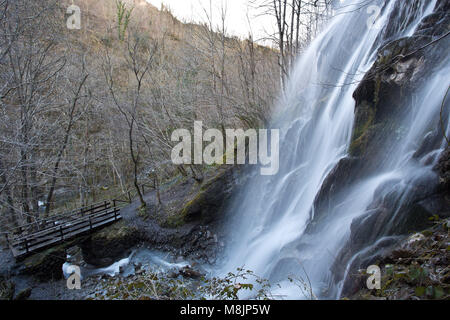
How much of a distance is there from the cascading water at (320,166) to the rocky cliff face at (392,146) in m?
0.19

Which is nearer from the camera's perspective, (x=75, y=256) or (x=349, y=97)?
(x=349, y=97)

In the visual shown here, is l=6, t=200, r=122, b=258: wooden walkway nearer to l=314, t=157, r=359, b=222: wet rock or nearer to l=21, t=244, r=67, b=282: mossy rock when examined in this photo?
l=21, t=244, r=67, b=282: mossy rock

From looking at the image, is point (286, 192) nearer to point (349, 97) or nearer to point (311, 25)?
point (349, 97)

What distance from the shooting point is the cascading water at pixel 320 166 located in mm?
4895

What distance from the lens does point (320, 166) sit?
7293 millimetres

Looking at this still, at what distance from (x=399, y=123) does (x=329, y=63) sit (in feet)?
20.7

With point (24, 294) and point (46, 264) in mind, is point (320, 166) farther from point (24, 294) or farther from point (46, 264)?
point (24, 294)

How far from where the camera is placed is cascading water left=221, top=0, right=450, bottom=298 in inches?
193

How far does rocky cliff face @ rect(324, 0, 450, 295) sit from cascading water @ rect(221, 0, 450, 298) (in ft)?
0.61

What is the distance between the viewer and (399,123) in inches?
207

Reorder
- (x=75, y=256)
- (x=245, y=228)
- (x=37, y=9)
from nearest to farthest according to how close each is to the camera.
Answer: (x=37, y=9)
(x=245, y=228)
(x=75, y=256)

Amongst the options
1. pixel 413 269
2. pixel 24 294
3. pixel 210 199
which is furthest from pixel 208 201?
pixel 413 269

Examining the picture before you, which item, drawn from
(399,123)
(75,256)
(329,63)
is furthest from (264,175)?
(75,256)
